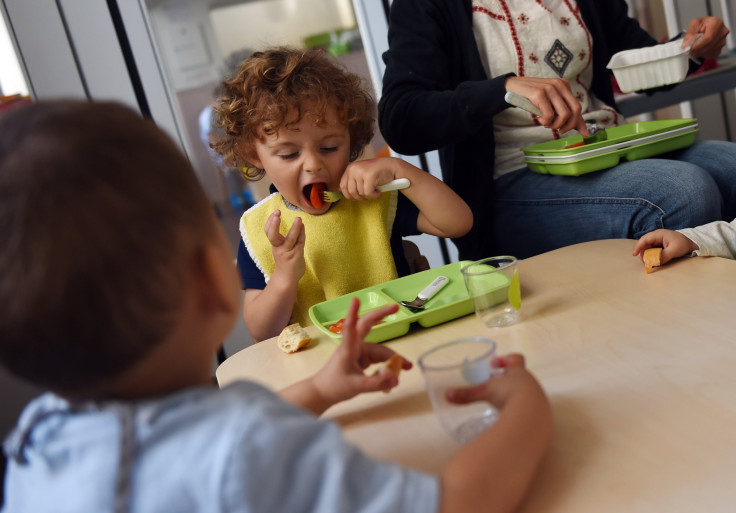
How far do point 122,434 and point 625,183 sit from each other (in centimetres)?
123

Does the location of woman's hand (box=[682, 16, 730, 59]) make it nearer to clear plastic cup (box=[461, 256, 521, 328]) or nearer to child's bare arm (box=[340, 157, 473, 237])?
child's bare arm (box=[340, 157, 473, 237])

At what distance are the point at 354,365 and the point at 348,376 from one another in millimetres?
13

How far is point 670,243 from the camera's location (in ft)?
3.38

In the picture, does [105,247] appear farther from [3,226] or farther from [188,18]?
[188,18]

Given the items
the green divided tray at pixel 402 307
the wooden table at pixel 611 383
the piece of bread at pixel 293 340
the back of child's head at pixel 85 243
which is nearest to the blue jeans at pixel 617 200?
the wooden table at pixel 611 383

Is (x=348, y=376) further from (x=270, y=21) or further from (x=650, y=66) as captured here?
(x=270, y=21)

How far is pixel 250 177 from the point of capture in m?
1.71

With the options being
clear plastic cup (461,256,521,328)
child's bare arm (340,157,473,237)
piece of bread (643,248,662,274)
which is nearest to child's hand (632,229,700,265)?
piece of bread (643,248,662,274)

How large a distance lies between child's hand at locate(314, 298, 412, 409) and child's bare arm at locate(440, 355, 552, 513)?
0.11 metres

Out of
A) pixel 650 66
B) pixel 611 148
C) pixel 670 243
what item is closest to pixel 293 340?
pixel 670 243

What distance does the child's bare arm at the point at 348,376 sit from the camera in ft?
2.38

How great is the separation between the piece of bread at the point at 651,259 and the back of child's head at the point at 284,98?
2.20 ft

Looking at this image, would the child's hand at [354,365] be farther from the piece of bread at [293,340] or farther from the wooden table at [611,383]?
the piece of bread at [293,340]

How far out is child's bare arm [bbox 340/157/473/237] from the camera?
136cm
